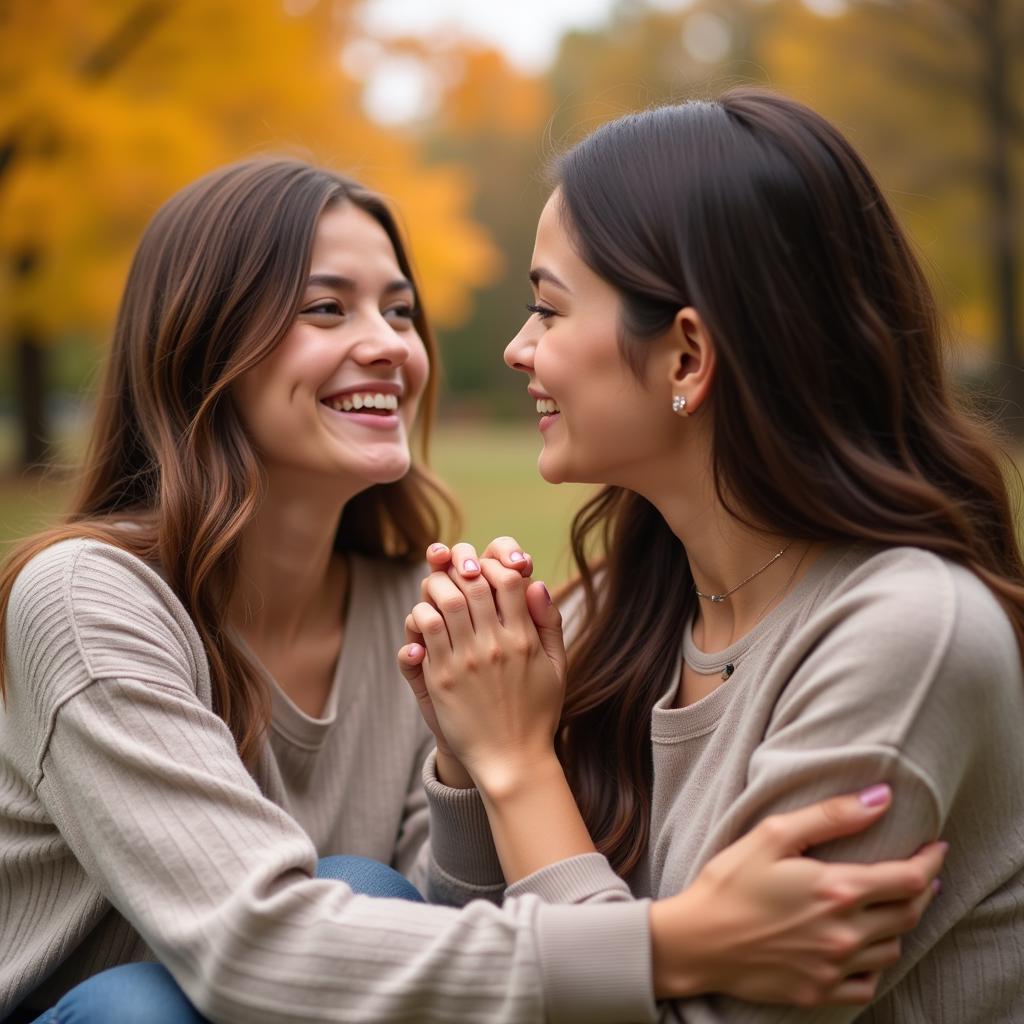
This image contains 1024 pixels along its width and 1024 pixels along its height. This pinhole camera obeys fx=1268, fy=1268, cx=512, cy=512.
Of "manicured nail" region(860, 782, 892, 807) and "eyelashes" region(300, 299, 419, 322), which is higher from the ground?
"eyelashes" region(300, 299, 419, 322)

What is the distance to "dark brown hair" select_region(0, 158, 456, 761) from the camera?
8.20 ft

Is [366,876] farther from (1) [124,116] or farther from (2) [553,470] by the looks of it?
(1) [124,116]

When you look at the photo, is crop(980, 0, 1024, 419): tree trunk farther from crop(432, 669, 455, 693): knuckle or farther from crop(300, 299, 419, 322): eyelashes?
crop(432, 669, 455, 693): knuckle

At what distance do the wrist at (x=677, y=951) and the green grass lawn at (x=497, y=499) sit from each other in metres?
1.70

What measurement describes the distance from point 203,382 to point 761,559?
1.23m

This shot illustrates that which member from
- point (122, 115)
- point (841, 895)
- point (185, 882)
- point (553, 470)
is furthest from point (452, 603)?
point (122, 115)

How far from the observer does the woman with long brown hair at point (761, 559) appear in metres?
1.78

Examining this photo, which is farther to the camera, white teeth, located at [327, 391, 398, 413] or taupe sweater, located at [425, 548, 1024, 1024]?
white teeth, located at [327, 391, 398, 413]

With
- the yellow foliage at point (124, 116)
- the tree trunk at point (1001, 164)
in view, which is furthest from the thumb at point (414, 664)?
the tree trunk at point (1001, 164)

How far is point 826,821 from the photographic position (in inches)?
67.8

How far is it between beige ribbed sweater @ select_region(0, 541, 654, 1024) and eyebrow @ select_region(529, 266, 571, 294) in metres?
0.89

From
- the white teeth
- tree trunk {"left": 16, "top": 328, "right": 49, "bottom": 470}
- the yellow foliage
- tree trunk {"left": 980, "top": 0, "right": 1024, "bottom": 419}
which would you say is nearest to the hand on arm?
the white teeth

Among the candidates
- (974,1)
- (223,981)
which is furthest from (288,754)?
(974,1)

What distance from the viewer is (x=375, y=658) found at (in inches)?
117
